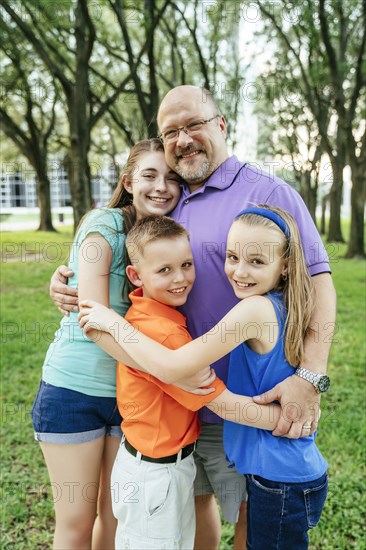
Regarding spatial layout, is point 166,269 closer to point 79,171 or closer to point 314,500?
point 314,500

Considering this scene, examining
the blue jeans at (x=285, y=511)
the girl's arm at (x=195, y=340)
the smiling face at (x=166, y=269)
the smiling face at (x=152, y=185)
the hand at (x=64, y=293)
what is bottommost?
the blue jeans at (x=285, y=511)

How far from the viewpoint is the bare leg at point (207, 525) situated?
261cm

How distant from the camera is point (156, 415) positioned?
195 cm

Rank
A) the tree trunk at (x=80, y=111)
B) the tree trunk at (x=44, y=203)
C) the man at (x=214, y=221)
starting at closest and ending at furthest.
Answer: the man at (x=214, y=221)
the tree trunk at (x=80, y=111)
the tree trunk at (x=44, y=203)

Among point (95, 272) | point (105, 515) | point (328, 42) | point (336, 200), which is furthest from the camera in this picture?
point (336, 200)

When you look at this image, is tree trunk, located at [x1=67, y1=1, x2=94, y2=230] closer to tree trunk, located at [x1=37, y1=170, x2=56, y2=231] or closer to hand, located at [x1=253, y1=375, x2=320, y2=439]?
hand, located at [x1=253, y1=375, x2=320, y2=439]

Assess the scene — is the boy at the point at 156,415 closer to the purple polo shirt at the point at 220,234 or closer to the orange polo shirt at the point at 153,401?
the orange polo shirt at the point at 153,401

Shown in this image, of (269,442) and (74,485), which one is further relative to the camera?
(74,485)

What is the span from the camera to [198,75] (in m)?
17.2

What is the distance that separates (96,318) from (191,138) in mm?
945

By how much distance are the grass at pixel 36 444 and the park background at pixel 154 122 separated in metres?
0.01

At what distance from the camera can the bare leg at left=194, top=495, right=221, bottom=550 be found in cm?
261

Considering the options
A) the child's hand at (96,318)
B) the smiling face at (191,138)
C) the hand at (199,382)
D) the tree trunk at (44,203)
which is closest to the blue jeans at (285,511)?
the hand at (199,382)

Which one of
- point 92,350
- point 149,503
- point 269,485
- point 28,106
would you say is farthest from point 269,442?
point 28,106
